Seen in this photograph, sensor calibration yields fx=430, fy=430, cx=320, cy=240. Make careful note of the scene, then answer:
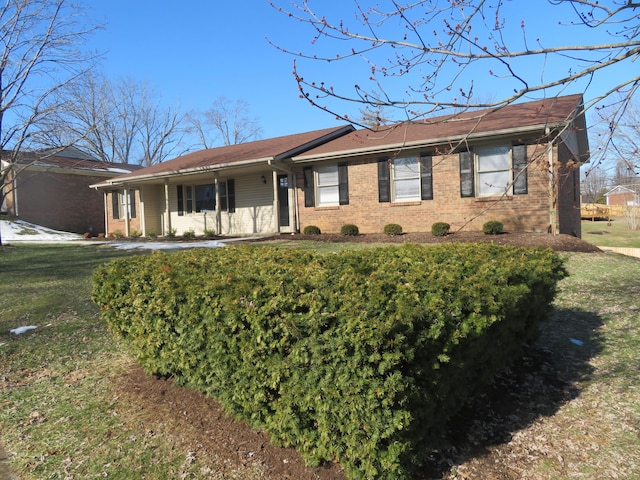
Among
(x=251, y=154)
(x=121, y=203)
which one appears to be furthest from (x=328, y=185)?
(x=121, y=203)

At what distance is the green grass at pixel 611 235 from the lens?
Result: 20594 mm

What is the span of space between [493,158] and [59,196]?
25447mm

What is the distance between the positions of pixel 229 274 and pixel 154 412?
128cm

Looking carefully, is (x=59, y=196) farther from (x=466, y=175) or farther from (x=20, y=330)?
(x=466, y=175)

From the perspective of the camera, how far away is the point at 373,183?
1466cm

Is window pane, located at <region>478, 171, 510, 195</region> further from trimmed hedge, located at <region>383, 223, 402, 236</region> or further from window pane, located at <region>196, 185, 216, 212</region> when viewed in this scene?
window pane, located at <region>196, 185, 216, 212</region>

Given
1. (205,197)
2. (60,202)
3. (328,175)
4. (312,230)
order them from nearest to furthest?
(312,230) < (328,175) < (205,197) < (60,202)

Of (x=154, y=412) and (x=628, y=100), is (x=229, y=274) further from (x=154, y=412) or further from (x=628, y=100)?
(x=628, y=100)

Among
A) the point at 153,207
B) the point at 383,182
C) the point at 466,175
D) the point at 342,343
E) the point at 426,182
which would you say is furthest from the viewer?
the point at 153,207

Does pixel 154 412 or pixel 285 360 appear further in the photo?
pixel 154 412

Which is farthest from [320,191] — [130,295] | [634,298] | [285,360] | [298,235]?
[285,360]

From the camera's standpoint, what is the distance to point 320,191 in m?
15.9

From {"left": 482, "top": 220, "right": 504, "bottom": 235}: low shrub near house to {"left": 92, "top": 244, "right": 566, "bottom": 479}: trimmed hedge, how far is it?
876cm

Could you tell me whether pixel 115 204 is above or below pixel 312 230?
above
